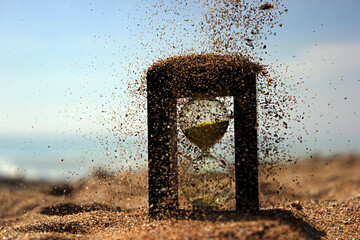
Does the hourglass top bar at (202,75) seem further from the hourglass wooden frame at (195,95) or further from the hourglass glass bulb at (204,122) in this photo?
the hourglass glass bulb at (204,122)

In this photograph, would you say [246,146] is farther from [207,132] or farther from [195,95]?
[195,95]

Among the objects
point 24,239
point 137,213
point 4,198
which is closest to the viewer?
point 24,239

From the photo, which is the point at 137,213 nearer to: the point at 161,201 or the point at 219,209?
the point at 161,201

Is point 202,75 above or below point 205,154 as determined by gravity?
above

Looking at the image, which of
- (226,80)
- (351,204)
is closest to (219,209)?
(226,80)

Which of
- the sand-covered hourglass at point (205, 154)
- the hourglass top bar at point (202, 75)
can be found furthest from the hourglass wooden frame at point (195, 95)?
the sand-covered hourglass at point (205, 154)

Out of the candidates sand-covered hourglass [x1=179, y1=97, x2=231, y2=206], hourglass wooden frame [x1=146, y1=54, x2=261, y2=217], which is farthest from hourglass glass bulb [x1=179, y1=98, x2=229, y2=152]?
hourglass wooden frame [x1=146, y1=54, x2=261, y2=217]

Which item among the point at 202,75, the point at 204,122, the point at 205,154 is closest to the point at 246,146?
the point at 205,154
